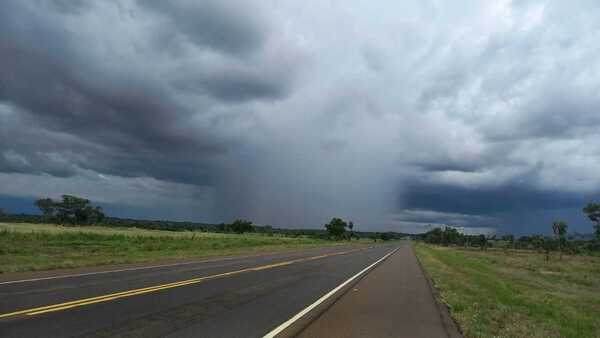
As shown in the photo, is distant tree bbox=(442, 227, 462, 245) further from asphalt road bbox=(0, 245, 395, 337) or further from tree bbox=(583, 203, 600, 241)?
asphalt road bbox=(0, 245, 395, 337)

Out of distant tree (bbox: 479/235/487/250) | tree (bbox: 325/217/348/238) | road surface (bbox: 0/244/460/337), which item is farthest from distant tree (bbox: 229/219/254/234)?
road surface (bbox: 0/244/460/337)

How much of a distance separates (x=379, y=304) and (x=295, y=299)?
248 cm

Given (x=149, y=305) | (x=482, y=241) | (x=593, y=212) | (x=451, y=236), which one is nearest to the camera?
(x=149, y=305)

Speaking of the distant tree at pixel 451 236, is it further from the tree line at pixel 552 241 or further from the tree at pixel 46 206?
the tree at pixel 46 206

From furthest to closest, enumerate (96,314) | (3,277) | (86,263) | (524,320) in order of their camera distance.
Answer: (86,263), (3,277), (524,320), (96,314)

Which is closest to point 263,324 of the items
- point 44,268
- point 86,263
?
point 44,268

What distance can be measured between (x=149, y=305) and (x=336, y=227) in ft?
505

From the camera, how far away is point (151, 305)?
1059 cm

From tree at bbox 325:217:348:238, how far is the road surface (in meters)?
146

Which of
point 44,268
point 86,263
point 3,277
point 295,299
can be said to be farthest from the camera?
point 86,263

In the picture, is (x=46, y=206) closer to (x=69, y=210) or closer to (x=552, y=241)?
(x=69, y=210)

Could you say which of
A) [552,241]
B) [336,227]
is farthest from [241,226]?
[552,241]

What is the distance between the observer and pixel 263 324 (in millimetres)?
9227

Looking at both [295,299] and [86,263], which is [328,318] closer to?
[295,299]
